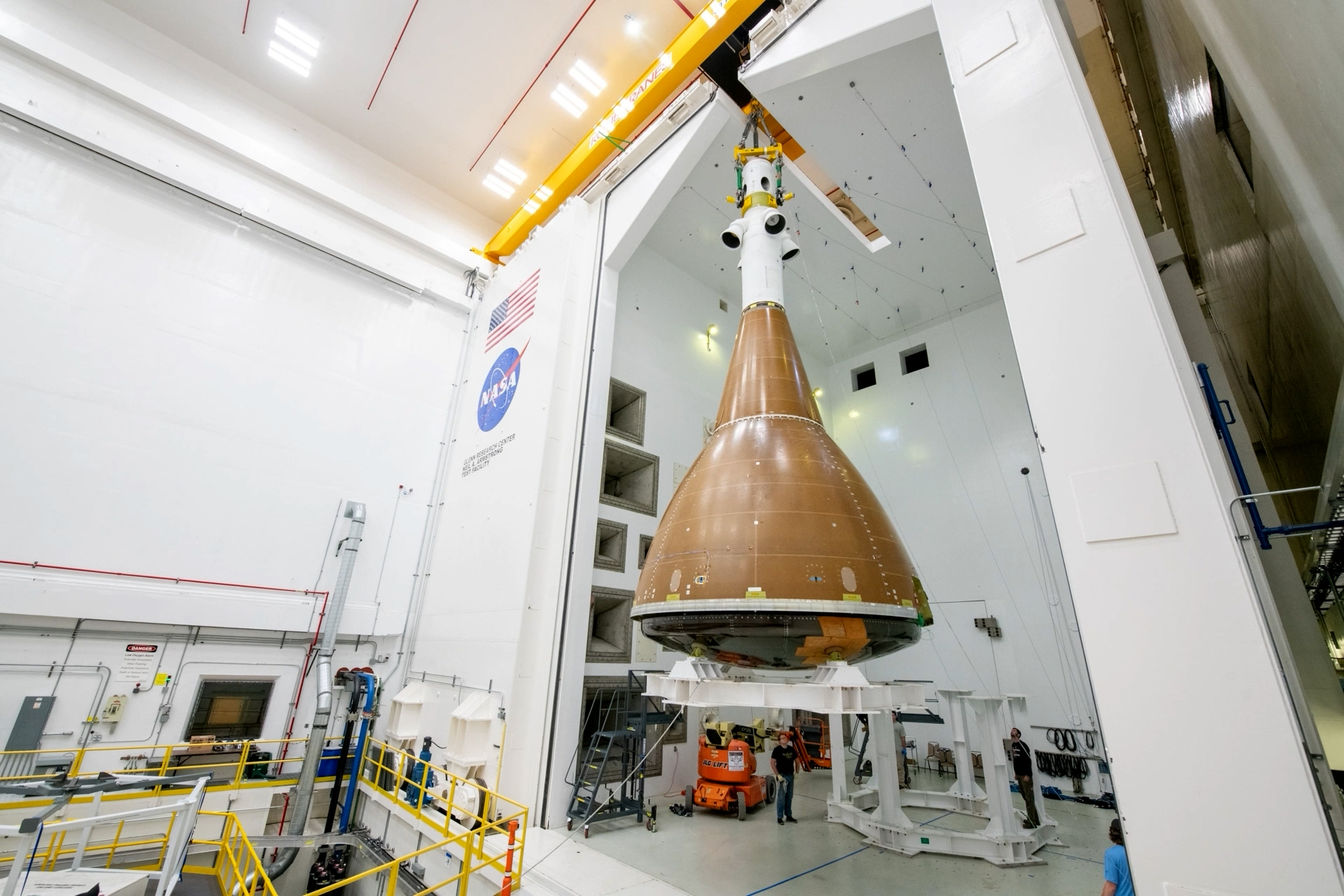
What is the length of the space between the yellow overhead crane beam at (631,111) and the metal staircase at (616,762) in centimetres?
981

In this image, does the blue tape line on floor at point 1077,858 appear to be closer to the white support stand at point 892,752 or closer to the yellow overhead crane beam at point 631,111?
the white support stand at point 892,752

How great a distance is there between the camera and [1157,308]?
326 cm

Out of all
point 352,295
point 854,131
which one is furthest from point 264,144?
point 854,131

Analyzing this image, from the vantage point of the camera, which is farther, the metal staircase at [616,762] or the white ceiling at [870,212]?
the white ceiling at [870,212]

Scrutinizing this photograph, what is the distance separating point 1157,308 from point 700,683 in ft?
13.0

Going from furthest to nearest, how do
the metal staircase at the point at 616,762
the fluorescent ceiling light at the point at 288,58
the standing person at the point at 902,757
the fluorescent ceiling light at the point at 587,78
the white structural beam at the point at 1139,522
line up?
the fluorescent ceiling light at the point at 587,78, the fluorescent ceiling light at the point at 288,58, the standing person at the point at 902,757, the metal staircase at the point at 616,762, the white structural beam at the point at 1139,522

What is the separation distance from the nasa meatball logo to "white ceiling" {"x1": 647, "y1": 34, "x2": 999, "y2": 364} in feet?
15.1

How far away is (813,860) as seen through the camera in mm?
6430

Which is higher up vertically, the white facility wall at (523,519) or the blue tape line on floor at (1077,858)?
the white facility wall at (523,519)

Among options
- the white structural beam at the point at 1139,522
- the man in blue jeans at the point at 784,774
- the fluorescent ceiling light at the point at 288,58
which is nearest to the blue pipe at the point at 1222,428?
the white structural beam at the point at 1139,522

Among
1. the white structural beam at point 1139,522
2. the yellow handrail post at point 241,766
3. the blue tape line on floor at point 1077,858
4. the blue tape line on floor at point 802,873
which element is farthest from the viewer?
the yellow handrail post at point 241,766

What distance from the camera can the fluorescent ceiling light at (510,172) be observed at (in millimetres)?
13195

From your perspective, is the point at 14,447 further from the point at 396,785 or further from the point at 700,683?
the point at 700,683

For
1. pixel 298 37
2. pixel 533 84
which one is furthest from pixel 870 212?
pixel 298 37
